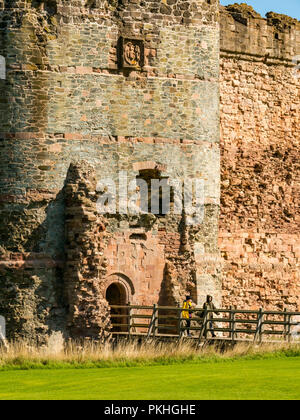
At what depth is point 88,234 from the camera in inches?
1166

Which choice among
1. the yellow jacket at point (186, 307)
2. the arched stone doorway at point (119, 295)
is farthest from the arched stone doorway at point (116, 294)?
the yellow jacket at point (186, 307)

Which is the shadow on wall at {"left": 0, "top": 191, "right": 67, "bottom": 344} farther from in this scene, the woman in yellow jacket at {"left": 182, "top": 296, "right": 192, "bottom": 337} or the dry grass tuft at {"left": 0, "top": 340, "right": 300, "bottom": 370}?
the woman in yellow jacket at {"left": 182, "top": 296, "right": 192, "bottom": 337}

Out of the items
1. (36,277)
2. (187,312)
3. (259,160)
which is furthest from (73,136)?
(259,160)

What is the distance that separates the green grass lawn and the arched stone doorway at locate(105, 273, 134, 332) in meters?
4.89

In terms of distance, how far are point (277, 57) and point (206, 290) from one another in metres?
8.18

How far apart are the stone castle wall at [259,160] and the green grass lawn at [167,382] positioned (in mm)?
8688

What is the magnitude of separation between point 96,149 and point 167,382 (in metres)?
9.96

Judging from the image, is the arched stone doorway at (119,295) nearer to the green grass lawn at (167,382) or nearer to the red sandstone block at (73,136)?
the red sandstone block at (73,136)

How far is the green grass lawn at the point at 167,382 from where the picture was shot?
19891 millimetres

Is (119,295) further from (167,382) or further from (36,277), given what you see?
(167,382)

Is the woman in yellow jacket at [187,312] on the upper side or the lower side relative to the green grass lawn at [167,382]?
upper

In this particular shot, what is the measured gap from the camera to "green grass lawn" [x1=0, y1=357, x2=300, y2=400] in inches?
783

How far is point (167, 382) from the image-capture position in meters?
21.8

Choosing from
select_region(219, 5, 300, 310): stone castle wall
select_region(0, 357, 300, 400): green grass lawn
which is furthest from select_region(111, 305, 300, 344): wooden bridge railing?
select_region(219, 5, 300, 310): stone castle wall
